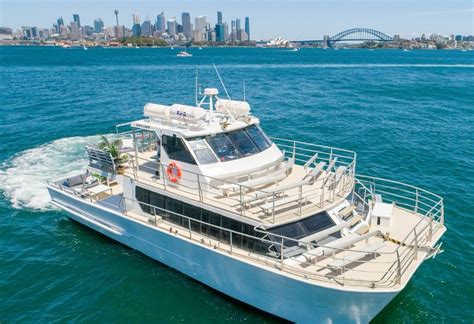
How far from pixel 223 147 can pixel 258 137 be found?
170cm

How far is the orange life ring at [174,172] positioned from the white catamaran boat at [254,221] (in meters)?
0.04

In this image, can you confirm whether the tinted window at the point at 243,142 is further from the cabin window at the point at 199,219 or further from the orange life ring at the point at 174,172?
the cabin window at the point at 199,219

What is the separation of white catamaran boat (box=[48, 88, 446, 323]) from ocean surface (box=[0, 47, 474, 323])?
1174 mm

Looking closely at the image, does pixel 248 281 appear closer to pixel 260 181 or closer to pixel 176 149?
pixel 260 181

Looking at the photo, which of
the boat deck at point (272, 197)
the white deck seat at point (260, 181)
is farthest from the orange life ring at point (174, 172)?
the white deck seat at point (260, 181)

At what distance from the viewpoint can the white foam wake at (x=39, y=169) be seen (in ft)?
67.6

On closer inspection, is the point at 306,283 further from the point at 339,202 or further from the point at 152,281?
the point at 152,281

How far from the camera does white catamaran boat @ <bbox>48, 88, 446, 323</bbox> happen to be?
34.8 feet

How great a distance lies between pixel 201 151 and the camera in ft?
45.0

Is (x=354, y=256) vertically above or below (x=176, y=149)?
below

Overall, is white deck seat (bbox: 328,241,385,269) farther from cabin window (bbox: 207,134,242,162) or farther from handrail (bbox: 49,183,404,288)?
cabin window (bbox: 207,134,242,162)

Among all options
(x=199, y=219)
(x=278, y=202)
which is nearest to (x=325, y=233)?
(x=278, y=202)

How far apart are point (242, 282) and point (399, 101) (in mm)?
40757

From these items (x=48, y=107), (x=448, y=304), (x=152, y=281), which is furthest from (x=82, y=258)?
(x=48, y=107)
